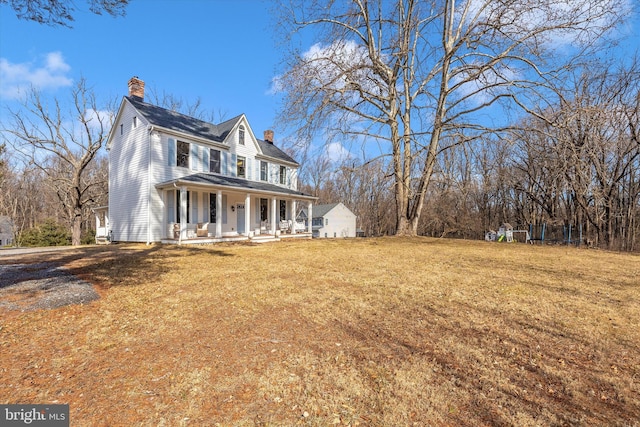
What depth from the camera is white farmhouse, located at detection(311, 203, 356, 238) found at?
36.7m

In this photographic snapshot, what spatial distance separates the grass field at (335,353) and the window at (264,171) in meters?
14.5

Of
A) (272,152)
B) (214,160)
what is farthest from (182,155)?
(272,152)

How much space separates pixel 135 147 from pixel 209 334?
15.0 meters

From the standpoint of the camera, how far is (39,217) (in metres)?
39.1

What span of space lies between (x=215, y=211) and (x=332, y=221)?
22.6 metres

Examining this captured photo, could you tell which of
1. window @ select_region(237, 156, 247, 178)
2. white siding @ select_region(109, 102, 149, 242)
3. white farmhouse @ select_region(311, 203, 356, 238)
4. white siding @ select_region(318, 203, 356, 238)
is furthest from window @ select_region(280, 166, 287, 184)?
white siding @ select_region(318, 203, 356, 238)

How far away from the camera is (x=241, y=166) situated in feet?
60.0

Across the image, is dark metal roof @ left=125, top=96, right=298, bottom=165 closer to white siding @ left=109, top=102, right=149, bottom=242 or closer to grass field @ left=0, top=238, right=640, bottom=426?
white siding @ left=109, top=102, right=149, bottom=242

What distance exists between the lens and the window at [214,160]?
16656mm

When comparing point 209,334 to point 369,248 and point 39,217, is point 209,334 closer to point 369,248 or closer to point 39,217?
point 369,248

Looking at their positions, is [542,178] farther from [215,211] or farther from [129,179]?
[129,179]

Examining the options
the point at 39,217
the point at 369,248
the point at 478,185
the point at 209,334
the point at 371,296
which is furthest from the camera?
the point at 39,217

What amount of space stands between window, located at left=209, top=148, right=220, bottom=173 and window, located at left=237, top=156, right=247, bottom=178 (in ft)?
4.74

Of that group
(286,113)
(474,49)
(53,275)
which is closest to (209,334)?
(53,275)
